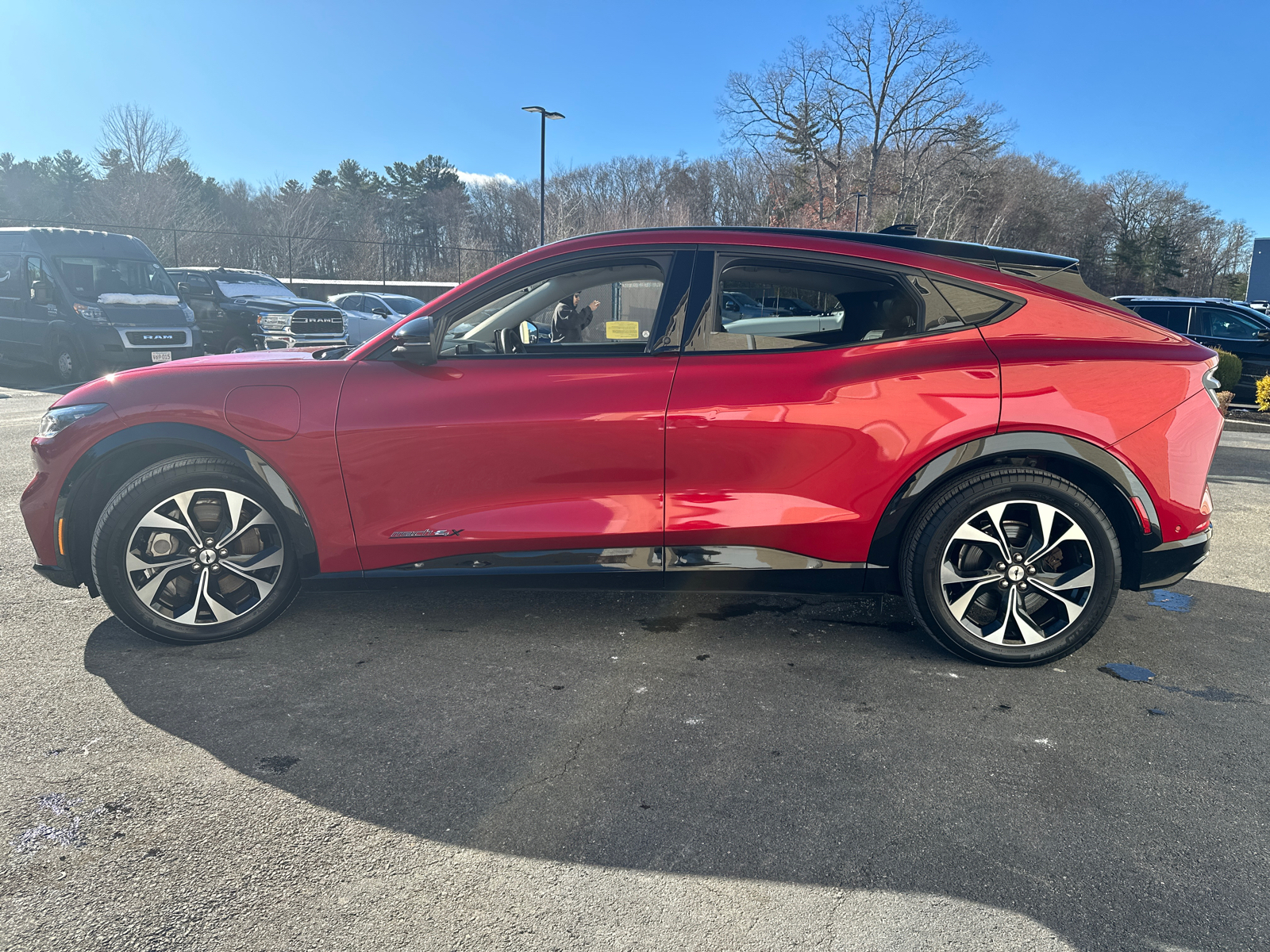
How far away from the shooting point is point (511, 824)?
2.37m

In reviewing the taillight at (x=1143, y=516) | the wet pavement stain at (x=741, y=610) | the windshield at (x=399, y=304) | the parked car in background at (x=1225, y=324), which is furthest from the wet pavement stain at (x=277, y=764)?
the windshield at (x=399, y=304)

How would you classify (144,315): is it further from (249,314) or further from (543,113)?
(543,113)

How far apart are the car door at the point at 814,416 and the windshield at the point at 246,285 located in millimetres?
16427

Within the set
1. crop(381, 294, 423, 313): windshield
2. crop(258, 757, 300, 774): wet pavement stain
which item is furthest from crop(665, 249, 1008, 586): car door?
crop(381, 294, 423, 313): windshield

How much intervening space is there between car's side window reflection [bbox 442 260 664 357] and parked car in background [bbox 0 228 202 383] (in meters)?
12.7

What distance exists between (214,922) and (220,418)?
2.12m

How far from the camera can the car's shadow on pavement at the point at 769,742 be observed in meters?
2.23

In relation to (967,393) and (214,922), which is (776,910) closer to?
(214,922)

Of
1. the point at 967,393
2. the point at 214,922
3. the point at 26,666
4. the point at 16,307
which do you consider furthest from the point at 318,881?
the point at 16,307

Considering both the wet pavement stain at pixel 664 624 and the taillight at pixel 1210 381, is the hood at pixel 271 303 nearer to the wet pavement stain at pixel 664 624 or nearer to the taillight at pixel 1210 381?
the wet pavement stain at pixel 664 624

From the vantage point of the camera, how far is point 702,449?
10.8 ft

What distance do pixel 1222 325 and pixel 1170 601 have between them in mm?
13047

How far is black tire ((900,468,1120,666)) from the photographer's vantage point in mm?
3326

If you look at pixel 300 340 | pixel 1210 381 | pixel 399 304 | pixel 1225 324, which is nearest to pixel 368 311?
pixel 399 304
